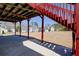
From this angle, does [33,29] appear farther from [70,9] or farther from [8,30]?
[70,9]

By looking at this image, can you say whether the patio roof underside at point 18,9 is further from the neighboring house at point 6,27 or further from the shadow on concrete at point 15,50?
the neighboring house at point 6,27

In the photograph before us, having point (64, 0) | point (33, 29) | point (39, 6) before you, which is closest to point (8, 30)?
point (33, 29)

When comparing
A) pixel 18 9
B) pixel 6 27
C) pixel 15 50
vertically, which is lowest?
pixel 6 27

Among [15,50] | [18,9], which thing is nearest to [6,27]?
[18,9]

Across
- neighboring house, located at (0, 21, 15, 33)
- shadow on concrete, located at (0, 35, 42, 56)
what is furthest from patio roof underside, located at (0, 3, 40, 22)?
neighboring house, located at (0, 21, 15, 33)

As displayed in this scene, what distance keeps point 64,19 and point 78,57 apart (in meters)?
2.38

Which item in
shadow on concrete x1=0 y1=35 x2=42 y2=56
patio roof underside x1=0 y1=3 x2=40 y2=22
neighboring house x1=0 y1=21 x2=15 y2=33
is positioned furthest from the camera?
neighboring house x1=0 y1=21 x2=15 y2=33

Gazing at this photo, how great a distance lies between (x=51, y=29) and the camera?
126ft

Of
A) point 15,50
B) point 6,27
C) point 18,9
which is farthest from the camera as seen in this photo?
point 6,27

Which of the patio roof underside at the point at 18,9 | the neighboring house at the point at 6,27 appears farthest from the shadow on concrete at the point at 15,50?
the neighboring house at the point at 6,27

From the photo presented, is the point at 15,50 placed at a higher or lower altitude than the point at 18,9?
lower

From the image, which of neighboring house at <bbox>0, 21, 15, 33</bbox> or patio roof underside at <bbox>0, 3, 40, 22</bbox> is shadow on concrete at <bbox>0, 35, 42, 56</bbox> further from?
neighboring house at <bbox>0, 21, 15, 33</bbox>

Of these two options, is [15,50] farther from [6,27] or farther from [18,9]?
[6,27]

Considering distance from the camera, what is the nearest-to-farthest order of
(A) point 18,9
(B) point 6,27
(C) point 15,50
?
(C) point 15,50 < (A) point 18,9 < (B) point 6,27
